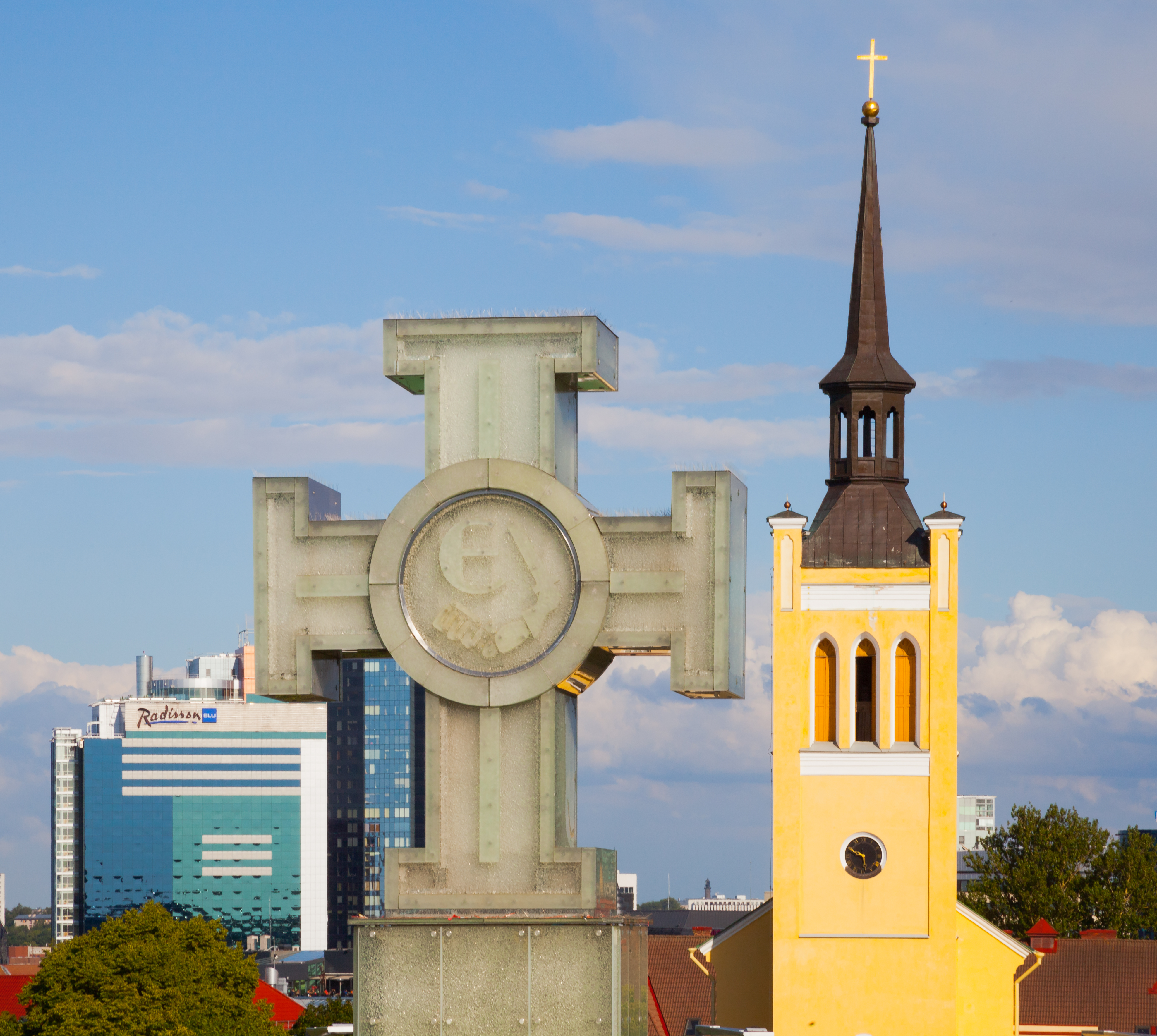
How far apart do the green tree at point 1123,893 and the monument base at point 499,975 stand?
229ft

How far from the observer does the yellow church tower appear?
175 ft

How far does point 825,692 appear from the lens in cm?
5388

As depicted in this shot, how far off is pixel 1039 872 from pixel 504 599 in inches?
2711

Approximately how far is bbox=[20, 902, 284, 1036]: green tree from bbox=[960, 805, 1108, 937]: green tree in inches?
1345

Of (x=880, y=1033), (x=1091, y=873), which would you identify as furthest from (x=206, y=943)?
(x=1091, y=873)

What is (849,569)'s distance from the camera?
53.9 meters

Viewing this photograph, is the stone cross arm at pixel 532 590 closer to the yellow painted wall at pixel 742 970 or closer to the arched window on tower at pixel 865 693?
the arched window on tower at pixel 865 693

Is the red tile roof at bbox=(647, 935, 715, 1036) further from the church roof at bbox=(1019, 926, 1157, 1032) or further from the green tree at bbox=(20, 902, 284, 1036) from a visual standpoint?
the green tree at bbox=(20, 902, 284, 1036)

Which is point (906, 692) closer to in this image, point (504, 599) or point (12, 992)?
point (504, 599)

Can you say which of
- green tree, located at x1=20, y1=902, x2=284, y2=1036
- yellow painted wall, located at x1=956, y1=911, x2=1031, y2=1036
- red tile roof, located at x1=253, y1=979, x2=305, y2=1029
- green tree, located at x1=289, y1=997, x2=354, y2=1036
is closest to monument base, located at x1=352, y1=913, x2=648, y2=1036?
yellow painted wall, located at x1=956, y1=911, x2=1031, y2=1036

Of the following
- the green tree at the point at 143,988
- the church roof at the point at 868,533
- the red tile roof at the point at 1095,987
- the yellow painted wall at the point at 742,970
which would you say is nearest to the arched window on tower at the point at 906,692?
the church roof at the point at 868,533

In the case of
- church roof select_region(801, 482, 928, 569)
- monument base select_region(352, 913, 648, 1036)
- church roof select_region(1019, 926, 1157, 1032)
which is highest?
church roof select_region(801, 482, 928, 569)

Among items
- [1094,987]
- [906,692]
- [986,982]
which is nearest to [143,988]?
[906,692]

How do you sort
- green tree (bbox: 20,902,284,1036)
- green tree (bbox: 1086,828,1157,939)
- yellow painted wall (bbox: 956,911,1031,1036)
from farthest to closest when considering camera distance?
green tree (bbox: 1086,828,1157,939)
green tree (bbox: 20,902,284,1036)
yellow painted wall (bbox: 956,911,1031,1036)
